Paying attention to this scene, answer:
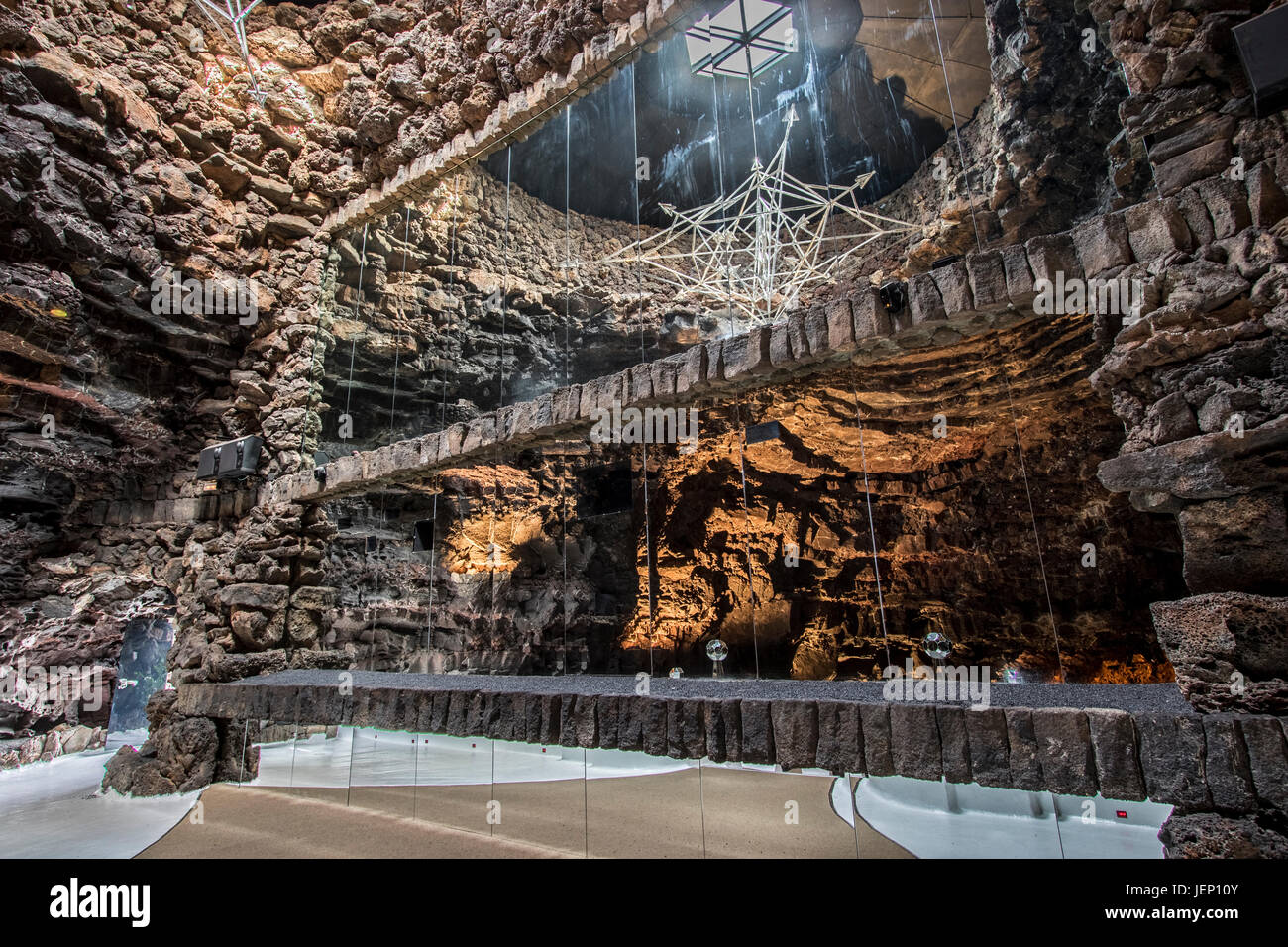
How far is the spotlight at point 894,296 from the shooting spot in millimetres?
3656

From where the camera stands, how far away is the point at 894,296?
368 cm

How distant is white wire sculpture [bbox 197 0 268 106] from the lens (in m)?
8.21

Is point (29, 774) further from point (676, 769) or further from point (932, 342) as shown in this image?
point (932, 342)

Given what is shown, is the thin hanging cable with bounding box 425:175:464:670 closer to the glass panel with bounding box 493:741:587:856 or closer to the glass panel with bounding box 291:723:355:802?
the glass panel with bounding box 291:723:355:802

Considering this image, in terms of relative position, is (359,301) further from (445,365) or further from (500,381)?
(500,381)

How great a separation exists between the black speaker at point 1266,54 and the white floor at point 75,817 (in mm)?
8810

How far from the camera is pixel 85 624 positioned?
945 cm

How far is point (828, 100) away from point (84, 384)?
15.1 m

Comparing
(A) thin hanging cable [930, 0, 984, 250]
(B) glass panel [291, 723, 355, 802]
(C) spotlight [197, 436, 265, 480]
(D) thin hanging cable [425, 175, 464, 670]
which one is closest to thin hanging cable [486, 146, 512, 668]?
(D) thin hanging cable [425, 175, 464, 670]

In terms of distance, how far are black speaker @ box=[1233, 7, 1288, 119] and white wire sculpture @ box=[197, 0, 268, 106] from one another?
10.6 metres

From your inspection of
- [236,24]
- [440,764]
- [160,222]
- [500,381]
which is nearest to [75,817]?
[440,764]

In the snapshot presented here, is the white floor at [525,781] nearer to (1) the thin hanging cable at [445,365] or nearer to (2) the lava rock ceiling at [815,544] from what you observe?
(1) the thin hanging cable at [445,365]

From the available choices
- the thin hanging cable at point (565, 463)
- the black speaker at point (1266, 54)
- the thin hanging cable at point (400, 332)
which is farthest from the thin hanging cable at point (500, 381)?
the black speaker at point (1266, 54)
